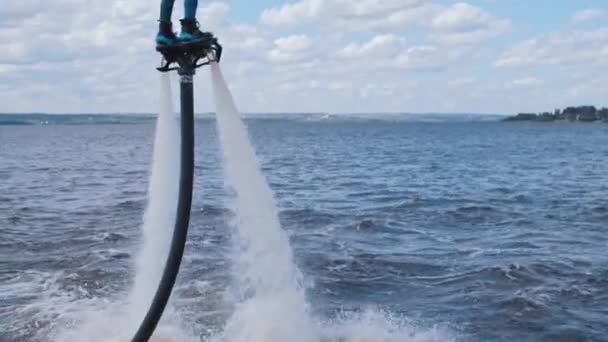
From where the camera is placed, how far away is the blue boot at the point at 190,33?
709cm

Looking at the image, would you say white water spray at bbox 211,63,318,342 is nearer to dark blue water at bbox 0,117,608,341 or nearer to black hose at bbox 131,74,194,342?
black hose at bbox 131,74,194,342

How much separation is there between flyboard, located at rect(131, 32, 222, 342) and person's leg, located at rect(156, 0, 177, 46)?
64 millimetres

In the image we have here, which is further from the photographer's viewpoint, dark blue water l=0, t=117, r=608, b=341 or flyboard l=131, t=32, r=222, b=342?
dark blue water l=0, t=117, r=608, b=341

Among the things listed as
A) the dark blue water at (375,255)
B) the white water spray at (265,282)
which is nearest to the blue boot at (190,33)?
the white water spray at (265,282)

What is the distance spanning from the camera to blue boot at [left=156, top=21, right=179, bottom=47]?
713cm

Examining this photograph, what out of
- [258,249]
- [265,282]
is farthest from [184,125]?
[265,282]

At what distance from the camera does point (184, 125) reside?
22.8 feet

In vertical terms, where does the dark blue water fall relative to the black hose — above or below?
below

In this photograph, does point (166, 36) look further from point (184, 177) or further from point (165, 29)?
point (184, 177)

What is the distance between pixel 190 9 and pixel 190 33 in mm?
240

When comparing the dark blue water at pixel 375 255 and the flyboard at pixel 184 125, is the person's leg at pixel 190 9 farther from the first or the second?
the dark blue water at pixel 375 255

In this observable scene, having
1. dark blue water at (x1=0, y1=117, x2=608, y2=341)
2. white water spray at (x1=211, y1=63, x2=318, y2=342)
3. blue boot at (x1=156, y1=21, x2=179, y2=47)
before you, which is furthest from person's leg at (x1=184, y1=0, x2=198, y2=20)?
dark blue water at (x1=0, y1=117, x2=608, y2=341)

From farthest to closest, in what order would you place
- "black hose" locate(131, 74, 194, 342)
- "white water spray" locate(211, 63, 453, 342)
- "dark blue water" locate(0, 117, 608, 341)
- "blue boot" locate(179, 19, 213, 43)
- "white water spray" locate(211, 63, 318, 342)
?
"dark blue water" locate(0, 117, 608, 341) → "white water spray" locate(211, 63, 453, 342) → "white water spray" locate(211, 63, 318, 342) → "blue boot" locate(179, 19, 213, 43) → "black hose" locate(131, 74, 194, 342)

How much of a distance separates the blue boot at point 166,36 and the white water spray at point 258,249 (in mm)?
542
